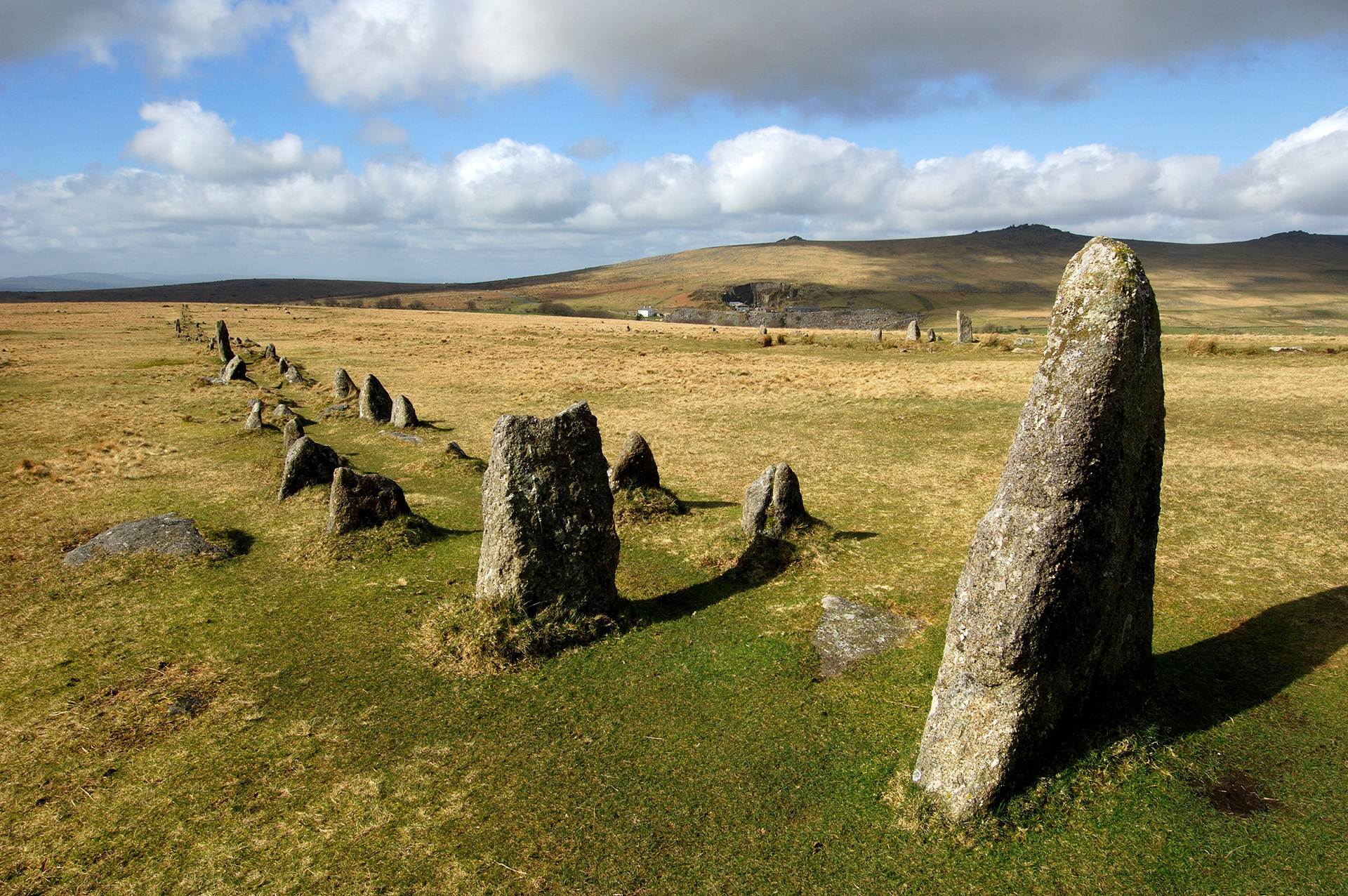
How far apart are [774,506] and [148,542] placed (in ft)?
32.3

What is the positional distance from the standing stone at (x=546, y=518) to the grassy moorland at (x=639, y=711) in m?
0.85

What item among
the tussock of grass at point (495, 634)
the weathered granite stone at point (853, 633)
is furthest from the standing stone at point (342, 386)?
the weathered granite stone at point (853, 633)

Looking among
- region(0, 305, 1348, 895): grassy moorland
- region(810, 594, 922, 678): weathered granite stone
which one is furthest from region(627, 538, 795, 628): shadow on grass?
region(810, 594, 922, 678): weathered granite stone

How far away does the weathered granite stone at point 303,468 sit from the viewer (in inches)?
570

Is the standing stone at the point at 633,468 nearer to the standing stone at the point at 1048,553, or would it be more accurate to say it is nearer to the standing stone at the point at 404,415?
the standing stone at the point at 1048,553

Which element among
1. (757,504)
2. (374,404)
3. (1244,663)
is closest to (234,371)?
(374,404)

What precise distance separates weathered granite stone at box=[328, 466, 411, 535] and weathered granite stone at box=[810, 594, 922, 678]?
291 inches

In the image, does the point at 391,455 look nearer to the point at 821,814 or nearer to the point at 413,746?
the point at 413,746

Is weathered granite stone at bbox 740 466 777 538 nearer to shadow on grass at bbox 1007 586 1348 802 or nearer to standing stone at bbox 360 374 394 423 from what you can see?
shadow on grass at bbox 1007 586 1348 802

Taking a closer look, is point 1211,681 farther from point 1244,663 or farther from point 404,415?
point 404,415

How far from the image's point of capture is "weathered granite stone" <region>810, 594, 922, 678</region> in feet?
28.0

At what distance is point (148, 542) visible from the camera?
1166cm

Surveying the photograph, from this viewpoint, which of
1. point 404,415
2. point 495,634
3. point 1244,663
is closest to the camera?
point 1244,663

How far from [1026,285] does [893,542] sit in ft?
486
